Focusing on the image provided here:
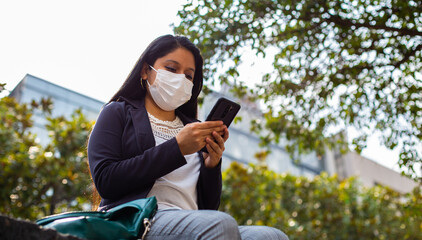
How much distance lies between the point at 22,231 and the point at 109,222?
1.22 feet

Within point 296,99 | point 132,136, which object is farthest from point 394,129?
point 132,136

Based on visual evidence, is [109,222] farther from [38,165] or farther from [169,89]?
[38,165]

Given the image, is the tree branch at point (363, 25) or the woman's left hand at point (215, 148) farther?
the tree branch at point (363, 25)

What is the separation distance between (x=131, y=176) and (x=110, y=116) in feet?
1.31

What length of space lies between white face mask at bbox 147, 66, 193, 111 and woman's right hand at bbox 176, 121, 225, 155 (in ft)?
1.37

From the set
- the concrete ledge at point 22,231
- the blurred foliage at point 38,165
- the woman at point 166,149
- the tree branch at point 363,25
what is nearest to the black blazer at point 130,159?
the woman at point 166,149

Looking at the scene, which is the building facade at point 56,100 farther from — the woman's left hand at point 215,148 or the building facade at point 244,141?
the woman's left hand at point 215,148

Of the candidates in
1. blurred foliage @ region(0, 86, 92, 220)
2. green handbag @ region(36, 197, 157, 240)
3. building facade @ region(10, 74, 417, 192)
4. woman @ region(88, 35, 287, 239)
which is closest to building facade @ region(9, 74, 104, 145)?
building facade @ region(10, 74, 417, 192)

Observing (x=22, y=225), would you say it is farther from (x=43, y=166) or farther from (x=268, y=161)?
(x=268, y=161)

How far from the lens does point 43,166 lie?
236 inches

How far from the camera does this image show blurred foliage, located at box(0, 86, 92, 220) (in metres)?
5.74

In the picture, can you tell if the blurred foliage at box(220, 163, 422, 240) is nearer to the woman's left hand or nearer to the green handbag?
the woman's left hand

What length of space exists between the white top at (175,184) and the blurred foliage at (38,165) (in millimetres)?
3600

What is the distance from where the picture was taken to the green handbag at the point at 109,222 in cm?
157
